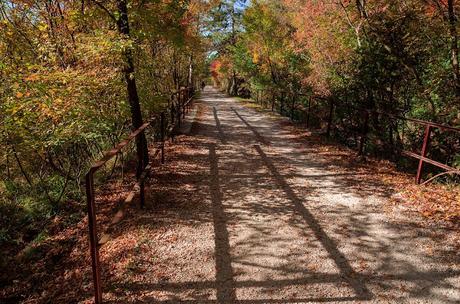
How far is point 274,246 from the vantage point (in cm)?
445

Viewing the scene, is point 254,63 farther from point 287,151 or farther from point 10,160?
point 10,160

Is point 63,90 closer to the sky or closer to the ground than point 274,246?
closer to the sky

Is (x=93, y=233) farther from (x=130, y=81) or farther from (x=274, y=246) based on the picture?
(x=130, y=81)

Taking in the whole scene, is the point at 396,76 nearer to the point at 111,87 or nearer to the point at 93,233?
the point at 111,87

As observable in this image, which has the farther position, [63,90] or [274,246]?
[63,90]

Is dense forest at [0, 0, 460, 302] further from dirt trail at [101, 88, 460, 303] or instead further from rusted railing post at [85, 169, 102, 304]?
rusted railing post at [85, 169, 102, 304]

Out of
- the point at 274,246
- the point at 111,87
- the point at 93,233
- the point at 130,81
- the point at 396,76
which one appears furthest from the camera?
the point at 396,76

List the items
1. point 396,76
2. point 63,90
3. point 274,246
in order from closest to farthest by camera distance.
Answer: point 274,246 → point 63,90 → point 396,76

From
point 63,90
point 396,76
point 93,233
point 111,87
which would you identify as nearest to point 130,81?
point 111,87

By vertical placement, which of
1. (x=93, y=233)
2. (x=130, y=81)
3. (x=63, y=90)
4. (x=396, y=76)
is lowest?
(x=93, y=233)

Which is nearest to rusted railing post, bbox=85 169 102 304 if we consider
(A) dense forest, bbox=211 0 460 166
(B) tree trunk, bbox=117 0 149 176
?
(B) tree trunk, bbox=117 0 149 176

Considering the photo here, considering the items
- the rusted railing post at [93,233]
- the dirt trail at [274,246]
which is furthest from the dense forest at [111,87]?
the rusted railing post at [93,233]

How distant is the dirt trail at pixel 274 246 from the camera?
3609 mm

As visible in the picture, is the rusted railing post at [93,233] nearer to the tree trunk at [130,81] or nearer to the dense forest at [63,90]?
the dense forest at [63,90]
